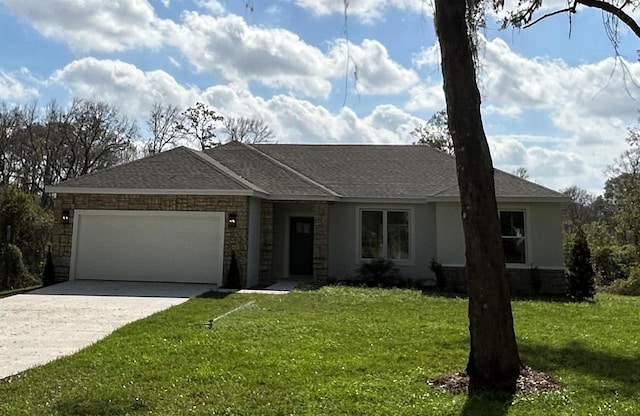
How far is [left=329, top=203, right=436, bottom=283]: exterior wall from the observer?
15242 mm

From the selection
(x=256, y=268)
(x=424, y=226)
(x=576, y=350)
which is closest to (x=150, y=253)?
(x=256, y=268)

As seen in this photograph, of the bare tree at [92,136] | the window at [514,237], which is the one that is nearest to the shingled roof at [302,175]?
the window at [514,237]

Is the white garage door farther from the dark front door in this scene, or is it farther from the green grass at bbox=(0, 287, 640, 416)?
the green grass at bbox=(0, 287, 640, 416)

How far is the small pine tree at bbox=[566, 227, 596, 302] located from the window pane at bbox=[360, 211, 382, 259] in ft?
17.2

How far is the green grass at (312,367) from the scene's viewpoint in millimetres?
4453

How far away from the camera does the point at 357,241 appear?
15461mm

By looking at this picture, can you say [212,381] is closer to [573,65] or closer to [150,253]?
[573,65]

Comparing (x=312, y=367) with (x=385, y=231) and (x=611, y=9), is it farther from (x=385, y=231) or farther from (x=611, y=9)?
(x=385, y=231)

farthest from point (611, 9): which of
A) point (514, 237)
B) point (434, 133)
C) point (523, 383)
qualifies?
point (434, 133)

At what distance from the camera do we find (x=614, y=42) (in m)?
8.51

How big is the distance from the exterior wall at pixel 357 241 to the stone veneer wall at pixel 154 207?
324 cm

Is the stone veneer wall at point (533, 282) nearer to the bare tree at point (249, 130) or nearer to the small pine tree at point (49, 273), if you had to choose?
the small pine tree at point (49, 273)

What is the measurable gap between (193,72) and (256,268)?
5.84m

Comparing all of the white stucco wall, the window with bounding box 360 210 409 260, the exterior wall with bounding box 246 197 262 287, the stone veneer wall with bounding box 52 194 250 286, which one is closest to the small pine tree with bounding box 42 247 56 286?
the stone veneer wall with bounding box 52 194 250 286
